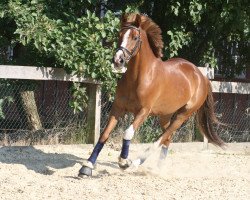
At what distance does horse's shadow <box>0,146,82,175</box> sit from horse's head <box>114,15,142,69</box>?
190 cm

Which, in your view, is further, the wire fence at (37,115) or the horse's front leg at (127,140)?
the wire fence at (37,115)

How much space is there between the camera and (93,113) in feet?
30.1

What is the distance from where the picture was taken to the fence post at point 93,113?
9148mm

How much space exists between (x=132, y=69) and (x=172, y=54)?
322cm

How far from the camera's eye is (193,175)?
24.5 feet

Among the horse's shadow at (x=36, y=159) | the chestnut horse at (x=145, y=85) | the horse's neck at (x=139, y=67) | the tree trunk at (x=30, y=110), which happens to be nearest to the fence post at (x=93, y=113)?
the horse's shadow at (x=36, y=159)

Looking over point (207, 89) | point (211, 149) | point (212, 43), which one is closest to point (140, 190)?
point (207, 89)

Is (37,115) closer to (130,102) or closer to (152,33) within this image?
(130,102)

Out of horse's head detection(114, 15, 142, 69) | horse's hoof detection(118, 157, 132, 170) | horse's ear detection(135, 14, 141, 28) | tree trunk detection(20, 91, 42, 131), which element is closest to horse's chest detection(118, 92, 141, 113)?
horse's head detection(114, 15, 142, 69)

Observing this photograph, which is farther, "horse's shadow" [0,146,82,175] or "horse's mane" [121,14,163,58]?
"horse's shadow" [0,146,82,175]

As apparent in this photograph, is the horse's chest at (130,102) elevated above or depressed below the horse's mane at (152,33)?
below

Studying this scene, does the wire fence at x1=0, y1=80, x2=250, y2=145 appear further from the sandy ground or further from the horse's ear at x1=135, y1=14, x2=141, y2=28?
the horse's ear at x1=135, y1=14, x2=141, y2=28

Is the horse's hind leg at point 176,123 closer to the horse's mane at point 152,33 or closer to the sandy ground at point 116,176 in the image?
the sandy ground at point 116,176

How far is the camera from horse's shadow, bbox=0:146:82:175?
7.32m
